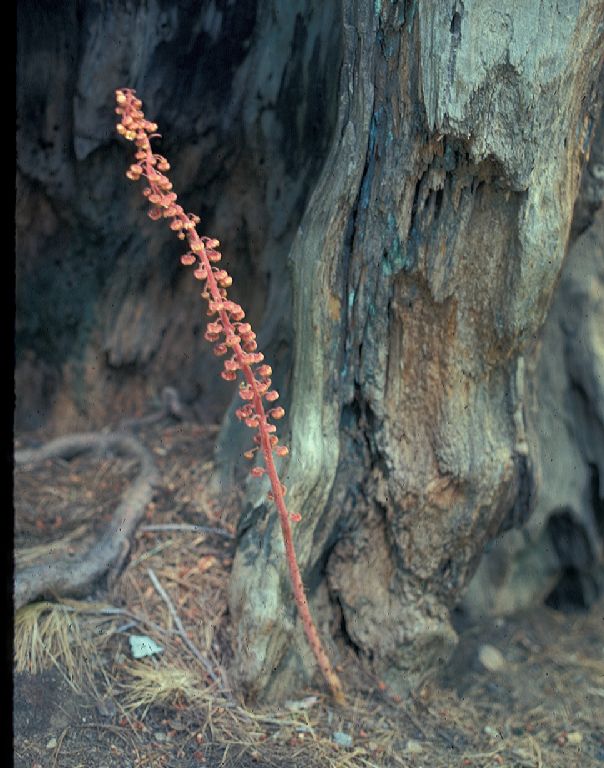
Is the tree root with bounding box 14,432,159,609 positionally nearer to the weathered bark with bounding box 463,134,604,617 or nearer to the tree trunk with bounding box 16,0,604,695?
the tree trunk with bounding box 16,0,604,695

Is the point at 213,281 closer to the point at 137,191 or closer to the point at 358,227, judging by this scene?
the point at 358,227

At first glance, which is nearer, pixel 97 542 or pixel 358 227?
pixel 358 227

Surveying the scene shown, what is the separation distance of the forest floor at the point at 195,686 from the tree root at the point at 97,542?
0.04 metres

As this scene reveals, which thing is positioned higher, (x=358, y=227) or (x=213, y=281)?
(x=358, y=227)

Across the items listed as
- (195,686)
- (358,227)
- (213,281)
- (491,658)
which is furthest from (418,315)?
(491,658)

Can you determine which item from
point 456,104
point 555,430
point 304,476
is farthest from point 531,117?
point 555,430

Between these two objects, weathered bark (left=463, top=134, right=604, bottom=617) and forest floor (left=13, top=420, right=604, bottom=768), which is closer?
forest floor (left=13, top=420, right=604, bottom=768)

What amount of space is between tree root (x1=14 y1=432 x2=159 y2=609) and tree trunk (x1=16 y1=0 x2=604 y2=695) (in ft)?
0.98

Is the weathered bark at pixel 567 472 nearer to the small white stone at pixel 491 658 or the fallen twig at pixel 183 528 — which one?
the small white stone at pixel 491 658

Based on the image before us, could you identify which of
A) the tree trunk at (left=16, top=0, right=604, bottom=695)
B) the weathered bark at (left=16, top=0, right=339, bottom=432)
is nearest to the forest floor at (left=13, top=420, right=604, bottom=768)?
the tree trunk at (left=16, top=0, right=604, bottom=695)

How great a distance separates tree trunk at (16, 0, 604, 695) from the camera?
→ 7.01ft

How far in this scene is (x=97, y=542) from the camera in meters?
2.69

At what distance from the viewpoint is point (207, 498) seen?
2869mm

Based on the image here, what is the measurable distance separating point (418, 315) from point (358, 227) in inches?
11.1
